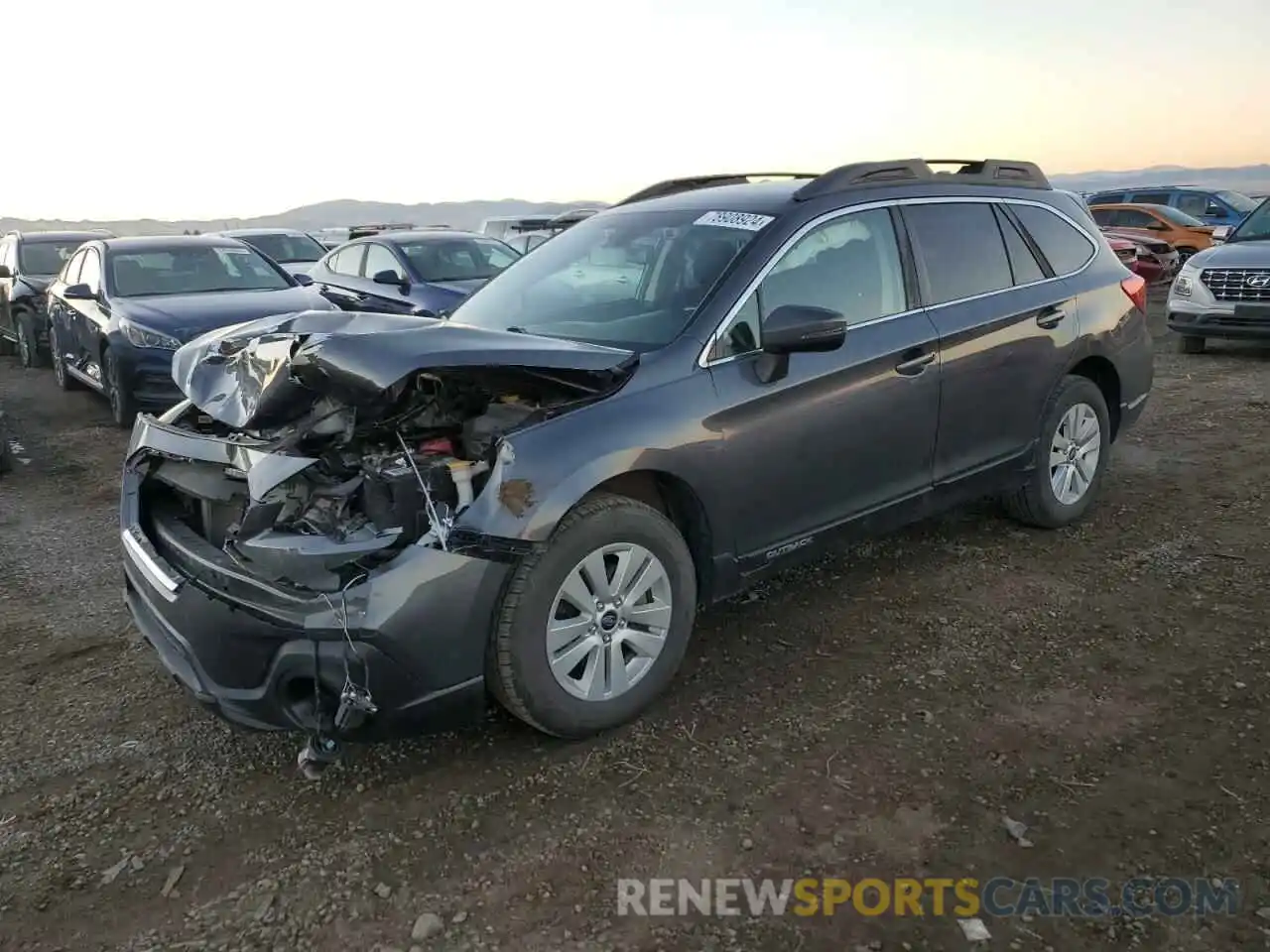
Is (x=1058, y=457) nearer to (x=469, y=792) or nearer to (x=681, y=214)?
(x=681, y=214)

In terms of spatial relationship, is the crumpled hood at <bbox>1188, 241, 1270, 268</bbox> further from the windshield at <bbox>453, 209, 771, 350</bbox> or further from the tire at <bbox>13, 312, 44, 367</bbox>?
the tire at <bbox>13, 312, 44, 367</bbox>

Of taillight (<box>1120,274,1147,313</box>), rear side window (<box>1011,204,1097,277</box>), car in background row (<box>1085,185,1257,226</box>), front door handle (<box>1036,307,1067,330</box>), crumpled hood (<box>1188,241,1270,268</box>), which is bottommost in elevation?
front door handle (<box>1036,307,1067,330</box>)

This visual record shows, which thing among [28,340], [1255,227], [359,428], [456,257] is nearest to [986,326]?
[359,428]

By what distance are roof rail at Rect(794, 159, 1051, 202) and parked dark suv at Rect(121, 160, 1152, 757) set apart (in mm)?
20

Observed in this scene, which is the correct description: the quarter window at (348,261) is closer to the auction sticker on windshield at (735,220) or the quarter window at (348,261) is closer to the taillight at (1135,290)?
the auction sticker on windshield at (735,220)

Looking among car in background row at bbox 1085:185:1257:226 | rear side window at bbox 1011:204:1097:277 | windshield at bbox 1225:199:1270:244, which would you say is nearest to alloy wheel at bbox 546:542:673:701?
rear side window at bbox 1011:204:1097:277

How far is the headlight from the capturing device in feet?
24.3

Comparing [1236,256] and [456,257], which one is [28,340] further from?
[1236,256]

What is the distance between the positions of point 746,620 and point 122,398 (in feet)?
19.1

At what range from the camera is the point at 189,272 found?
8656 millimetres

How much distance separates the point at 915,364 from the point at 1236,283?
7.97 meters

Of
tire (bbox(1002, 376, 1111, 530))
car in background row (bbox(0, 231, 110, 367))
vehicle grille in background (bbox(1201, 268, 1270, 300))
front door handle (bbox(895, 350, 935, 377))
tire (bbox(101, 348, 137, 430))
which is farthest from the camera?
car in background row (bbox(0, 231, 110, 367))

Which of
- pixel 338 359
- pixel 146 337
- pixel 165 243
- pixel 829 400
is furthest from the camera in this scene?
pixel 165 243

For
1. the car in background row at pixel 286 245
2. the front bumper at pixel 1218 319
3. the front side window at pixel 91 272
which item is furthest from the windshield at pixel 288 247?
the front bumper at pixel 1218 319
